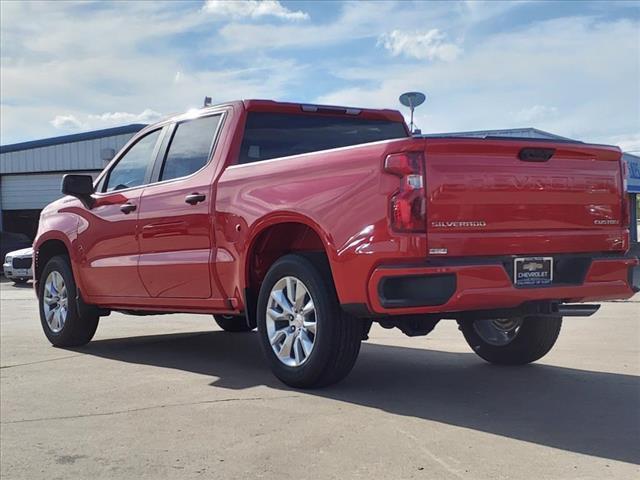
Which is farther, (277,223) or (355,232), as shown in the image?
(277,223)

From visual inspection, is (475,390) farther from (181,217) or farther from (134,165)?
(134,165)

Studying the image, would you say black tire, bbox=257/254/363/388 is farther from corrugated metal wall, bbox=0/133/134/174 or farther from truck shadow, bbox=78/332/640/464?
corrugated metal wall, bbox=0/133/134/174

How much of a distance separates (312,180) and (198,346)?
3.25 metres

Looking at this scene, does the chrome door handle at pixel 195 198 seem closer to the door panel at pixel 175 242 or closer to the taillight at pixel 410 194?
the door panel at pixel 175 242

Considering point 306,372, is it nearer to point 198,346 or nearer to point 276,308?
point 276,308

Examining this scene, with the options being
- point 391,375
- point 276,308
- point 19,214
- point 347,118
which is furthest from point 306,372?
point 19,214

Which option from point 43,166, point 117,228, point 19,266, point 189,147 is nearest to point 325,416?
point 189,147

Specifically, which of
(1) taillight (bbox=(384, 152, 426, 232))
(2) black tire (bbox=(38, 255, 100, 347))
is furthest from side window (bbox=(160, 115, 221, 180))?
(1) taillight (bbox=(384, 152, 426, 232))

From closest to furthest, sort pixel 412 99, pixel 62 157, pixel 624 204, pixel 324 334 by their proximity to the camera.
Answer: pixel 324 334 → pixel 624 204 → pixel 412 99 → pixel 62 157

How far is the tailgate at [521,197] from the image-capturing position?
4.27 m

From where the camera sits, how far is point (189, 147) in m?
6.17

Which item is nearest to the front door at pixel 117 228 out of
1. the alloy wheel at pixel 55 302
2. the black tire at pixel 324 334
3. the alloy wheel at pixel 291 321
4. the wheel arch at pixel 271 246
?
the alloy wheel at pixel 55 302

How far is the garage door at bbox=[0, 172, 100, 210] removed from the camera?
94.0 ft

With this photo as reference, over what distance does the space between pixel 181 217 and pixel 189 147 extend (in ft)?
2.16
